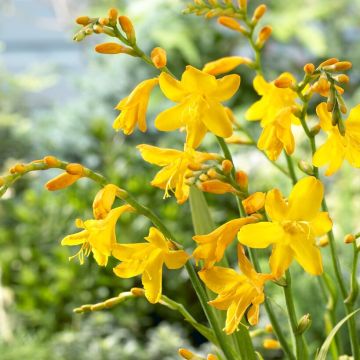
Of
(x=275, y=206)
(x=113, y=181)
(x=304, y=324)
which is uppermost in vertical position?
(x=275, y=206)

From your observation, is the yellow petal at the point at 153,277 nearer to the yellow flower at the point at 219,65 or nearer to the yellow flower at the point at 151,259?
the yellow flower at the point at 151,259

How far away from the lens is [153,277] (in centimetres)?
56

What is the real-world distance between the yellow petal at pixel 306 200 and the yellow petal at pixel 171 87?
11 centimetres

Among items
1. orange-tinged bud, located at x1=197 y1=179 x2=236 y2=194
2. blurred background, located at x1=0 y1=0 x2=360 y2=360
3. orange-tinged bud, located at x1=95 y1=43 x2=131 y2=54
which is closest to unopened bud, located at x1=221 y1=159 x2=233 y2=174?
orange-tinged bud, located at x1=197 y1=179 x2=236 y2=194

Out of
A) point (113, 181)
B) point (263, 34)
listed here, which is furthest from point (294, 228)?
point (113, 181)

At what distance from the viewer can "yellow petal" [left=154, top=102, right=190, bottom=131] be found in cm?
58

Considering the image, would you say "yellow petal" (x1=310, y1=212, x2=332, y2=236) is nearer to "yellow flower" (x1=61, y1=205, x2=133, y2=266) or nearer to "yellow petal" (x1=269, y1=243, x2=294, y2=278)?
"yellow petal" (x1=269, y1=243, x2=294, y2=278)

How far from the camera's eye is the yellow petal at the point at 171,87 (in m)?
0.55

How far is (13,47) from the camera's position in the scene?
4754mm

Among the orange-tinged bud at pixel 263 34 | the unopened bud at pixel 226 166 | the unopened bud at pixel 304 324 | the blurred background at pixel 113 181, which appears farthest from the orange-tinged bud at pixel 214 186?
the blurred background at pixel 113 181

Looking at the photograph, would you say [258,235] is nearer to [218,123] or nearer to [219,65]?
[218,123]

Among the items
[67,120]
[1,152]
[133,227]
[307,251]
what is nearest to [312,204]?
[307,251]

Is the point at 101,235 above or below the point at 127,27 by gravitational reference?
below

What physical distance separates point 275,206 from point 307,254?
0.04 meters
